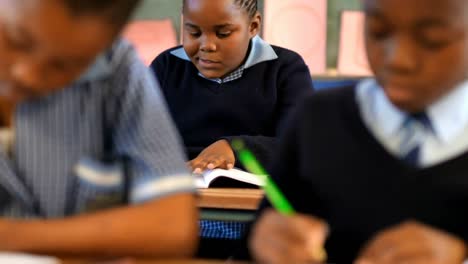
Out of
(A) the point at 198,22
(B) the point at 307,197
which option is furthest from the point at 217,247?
(B) the point at 307,197

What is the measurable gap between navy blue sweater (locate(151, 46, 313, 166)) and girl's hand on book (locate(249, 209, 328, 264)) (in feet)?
3.44

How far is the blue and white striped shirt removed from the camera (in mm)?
859

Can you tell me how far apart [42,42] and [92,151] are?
19 cm

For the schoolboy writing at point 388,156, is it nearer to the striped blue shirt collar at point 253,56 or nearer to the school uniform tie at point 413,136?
the school uniform tie at point 413,136

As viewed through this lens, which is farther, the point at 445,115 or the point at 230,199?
the point at 230,199

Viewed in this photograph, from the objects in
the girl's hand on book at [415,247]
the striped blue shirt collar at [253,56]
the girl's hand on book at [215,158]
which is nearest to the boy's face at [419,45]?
the girl's hand on book at [415,247]

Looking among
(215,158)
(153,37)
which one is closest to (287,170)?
(215,158)

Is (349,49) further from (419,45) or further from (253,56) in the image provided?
(419,45)

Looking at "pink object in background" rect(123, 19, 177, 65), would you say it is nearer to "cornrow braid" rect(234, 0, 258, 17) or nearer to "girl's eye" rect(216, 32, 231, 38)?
"cornrow braid" rect(234, 0, 258, 17)

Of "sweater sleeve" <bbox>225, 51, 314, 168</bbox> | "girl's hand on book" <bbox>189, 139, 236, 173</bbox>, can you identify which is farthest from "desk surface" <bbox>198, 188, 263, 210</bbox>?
"sweater sleeve" <bbox>225, 51, 314, 168</bbox>

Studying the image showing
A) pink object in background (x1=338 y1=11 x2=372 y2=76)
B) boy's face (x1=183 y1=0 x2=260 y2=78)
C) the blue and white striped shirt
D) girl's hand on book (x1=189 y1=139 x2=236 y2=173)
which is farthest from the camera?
pink object in background (x1=338 y1=11 x2=372 y2=76)

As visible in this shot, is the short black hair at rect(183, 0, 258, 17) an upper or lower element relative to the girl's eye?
upper

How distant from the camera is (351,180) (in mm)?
872

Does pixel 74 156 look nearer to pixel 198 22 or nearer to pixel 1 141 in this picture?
pixel 1 141
